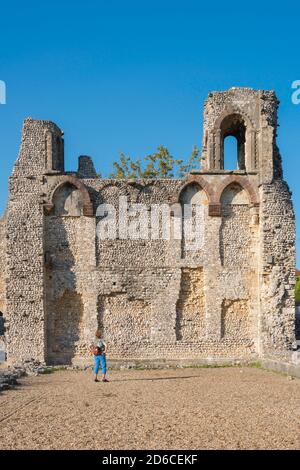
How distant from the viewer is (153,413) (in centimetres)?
923

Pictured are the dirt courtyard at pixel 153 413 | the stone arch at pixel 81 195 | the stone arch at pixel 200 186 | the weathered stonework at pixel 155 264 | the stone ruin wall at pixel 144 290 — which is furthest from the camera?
the stone arch at pixel 200 186

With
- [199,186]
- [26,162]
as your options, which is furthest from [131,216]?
[26,162]

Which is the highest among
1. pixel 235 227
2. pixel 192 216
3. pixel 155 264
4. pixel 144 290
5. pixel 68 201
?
pixel 68 201

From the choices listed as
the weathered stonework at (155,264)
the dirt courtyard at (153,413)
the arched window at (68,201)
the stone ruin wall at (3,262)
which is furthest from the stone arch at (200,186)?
the dirt courtyard at (153,413)

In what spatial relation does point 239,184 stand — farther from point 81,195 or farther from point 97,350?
point 97,350

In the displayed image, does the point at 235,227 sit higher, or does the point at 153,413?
the point at 235,227

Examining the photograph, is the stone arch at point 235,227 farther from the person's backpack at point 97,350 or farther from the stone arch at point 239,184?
the person's backpack at point 97,350

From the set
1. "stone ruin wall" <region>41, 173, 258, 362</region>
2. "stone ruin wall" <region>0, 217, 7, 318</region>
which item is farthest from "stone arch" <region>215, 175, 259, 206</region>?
"stone ruin wall" <region>0, 217, 7, 318</region>

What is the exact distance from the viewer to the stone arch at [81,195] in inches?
710

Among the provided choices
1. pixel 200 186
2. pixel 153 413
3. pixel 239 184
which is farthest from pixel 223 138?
pixel 153 413

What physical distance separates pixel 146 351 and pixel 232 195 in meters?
5.60

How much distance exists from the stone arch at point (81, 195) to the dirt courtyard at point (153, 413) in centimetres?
571

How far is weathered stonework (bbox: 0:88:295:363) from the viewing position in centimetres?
1759

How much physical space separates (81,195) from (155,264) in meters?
3.18
